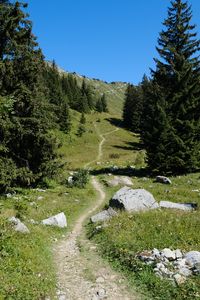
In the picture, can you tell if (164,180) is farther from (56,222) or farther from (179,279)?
(179,279)

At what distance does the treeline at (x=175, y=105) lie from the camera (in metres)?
34.5

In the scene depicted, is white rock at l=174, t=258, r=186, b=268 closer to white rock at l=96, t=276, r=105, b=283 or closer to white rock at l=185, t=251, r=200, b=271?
white rock at l=185, t=251, r=200, b=271

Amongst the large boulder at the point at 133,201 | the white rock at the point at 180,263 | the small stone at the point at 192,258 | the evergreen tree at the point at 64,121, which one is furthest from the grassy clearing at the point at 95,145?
the white rock at the point at 180,263

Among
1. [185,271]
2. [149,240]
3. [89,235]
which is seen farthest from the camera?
[89,235]

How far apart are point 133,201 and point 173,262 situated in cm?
765

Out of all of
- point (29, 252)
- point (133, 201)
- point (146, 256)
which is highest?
point (133, 201)

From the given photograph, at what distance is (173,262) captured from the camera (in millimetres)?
10812

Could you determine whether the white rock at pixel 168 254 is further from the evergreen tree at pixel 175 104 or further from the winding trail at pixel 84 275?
the evergreen tree at pixel 175 104

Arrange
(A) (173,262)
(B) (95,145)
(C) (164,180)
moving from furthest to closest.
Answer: (B) (95,145), (C) (164,180), (A) (173,262)

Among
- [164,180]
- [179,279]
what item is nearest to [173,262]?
[179,279]

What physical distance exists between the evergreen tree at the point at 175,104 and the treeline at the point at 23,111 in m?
12.2

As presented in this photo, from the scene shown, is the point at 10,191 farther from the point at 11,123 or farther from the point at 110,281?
the point at 110,281

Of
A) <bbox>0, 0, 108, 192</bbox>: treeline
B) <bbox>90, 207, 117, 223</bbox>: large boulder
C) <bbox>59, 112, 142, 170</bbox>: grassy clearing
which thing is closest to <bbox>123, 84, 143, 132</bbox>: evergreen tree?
<bbox>59, 112, 142, 170</bbox>: grassy clearing

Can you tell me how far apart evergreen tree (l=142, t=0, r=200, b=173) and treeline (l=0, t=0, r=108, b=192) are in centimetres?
1224
